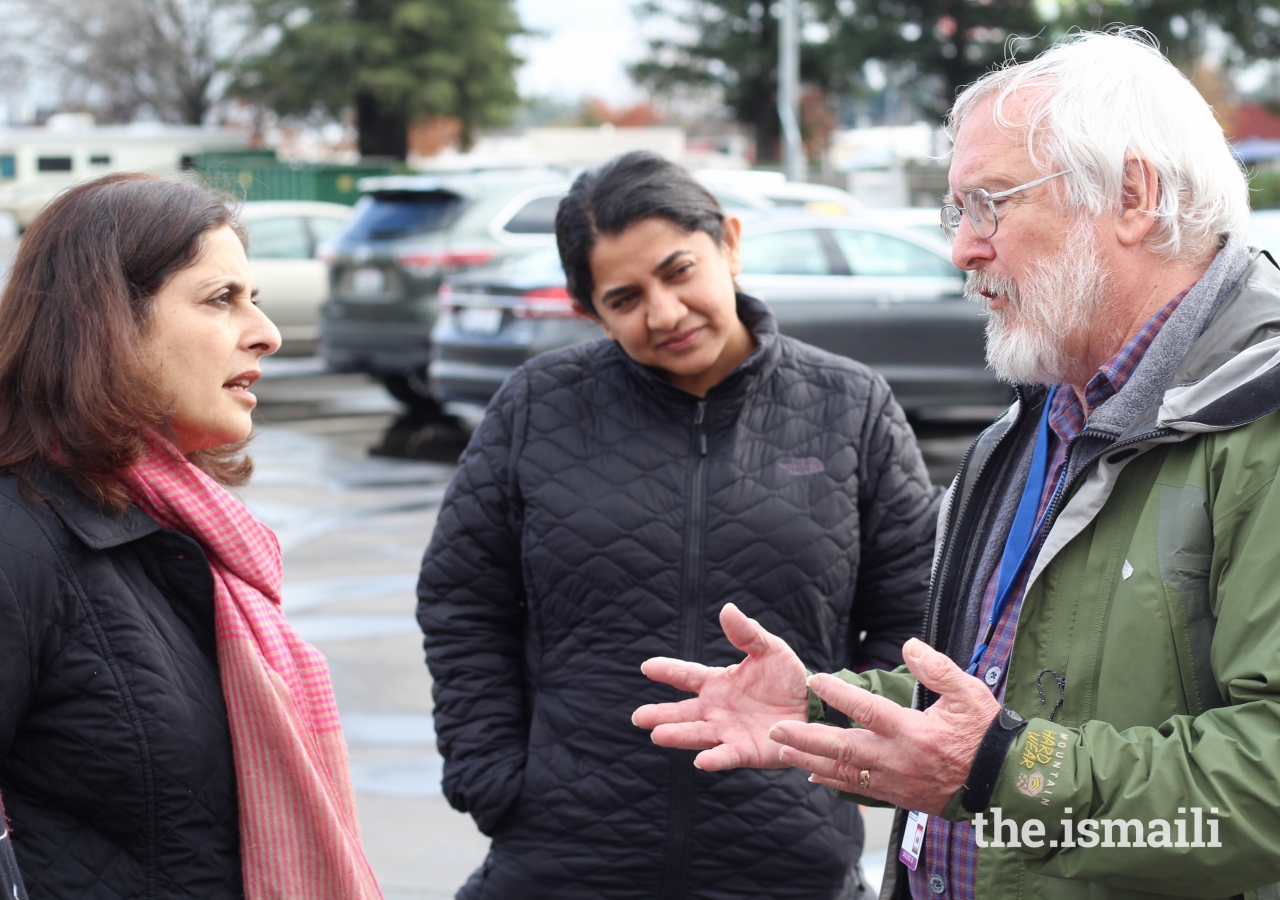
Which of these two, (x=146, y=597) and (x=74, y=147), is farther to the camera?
(x=74, y=147)

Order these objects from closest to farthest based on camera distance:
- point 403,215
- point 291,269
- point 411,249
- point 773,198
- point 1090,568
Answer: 1. point 1090,568
2. point 411,249
3. point 403,215
4. point 773,198
5. point 291,269

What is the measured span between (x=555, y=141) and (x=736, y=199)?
3496 cm

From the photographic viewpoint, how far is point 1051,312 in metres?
1.93

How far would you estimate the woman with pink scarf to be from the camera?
1.86 metres

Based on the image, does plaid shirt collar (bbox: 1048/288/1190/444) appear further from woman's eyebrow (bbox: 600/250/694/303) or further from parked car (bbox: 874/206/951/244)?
parked car (bbox: 874/206/951/244)

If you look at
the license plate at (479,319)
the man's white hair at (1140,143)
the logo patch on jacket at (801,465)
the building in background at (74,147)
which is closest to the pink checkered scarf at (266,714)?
the logo patch on jacket at (801,465)

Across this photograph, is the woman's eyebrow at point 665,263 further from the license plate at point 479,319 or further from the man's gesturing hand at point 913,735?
the license plate at point 479,319

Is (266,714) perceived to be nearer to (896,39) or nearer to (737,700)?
(737,700)

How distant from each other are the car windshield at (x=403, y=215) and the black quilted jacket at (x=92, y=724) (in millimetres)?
9761

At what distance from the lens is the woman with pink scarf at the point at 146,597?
6.10 ft

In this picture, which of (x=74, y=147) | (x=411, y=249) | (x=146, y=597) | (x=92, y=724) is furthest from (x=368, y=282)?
(x=74, y=147)

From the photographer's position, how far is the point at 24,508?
6.20 feet

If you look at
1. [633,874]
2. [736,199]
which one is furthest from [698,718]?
[736,199]

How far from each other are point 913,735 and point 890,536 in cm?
104
